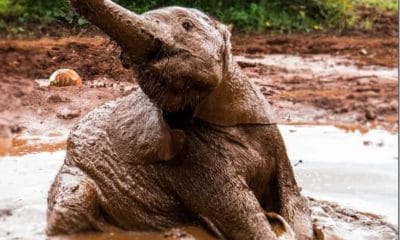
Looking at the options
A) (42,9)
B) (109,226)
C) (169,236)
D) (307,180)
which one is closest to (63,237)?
(109,226)

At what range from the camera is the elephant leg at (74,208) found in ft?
16.5

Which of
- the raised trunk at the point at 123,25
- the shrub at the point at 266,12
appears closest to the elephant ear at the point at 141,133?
the raised trunk at the point at 123,25

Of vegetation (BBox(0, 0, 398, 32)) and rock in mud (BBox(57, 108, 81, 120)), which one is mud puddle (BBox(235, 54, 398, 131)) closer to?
vegetation (BBox(0, 0, 398, 32))

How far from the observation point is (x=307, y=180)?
23.3ft

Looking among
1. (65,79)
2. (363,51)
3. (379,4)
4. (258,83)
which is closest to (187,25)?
(65,79)

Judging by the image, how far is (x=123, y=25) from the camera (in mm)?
4277

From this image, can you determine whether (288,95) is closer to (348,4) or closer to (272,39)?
(272,39)

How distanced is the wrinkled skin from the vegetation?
293 inches

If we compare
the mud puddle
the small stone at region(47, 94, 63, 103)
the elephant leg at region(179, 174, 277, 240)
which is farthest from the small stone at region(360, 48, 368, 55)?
the elephant leg at region(179, 174, 277, 240)

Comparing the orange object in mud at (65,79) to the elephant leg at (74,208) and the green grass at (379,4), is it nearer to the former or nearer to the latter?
the elephant leg at (74,208)

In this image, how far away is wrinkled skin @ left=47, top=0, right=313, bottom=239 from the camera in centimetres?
488

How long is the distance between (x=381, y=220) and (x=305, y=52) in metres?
9.76

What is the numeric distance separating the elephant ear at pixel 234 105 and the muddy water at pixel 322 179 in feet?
2.13

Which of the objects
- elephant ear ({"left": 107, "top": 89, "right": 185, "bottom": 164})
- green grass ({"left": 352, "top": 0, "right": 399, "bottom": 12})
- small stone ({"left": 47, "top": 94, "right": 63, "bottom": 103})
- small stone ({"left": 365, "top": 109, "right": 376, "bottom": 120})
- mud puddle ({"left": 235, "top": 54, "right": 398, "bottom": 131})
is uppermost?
elephant ear ({"left": 107, "top": 89, "right": 185, "bottom": 164})
